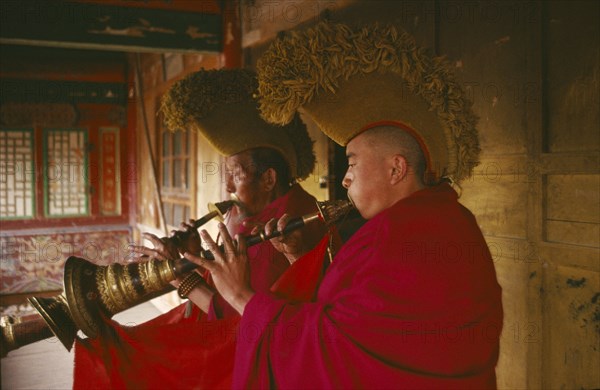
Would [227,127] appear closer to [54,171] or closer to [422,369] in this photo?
[422,369]

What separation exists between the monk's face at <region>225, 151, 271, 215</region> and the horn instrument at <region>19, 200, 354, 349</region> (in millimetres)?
930

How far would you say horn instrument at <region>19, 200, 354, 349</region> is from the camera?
1.97 meters

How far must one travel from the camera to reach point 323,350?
161 cm

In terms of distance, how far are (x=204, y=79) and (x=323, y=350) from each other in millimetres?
1975

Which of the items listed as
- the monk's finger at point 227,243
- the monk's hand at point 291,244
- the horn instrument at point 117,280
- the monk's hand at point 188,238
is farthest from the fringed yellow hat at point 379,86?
the monk's hand at point 188,238

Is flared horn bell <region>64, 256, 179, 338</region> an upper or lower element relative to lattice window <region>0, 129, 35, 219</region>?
lower

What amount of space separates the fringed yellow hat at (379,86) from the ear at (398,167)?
3.3 inches

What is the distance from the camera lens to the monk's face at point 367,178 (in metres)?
1.78

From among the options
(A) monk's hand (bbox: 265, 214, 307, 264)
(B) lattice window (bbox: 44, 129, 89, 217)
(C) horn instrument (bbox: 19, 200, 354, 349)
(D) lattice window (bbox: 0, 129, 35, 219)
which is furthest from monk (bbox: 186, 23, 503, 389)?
(D) lattice window (bbox: 0, 129, 35, 219)

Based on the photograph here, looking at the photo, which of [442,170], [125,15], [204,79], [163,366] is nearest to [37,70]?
[125,15]

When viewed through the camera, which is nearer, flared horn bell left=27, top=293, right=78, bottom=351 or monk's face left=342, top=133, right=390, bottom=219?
monk's face left=342, top=133, right=390, bottom=219

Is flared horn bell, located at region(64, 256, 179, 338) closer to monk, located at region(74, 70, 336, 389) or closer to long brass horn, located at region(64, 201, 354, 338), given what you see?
long brass horn, located at region(64, 201, 354, 338)

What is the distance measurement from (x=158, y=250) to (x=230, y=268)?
1.72ft

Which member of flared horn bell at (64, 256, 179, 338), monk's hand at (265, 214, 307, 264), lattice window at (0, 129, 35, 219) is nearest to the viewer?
flared horn bell at (64, 256, 179, 338)
